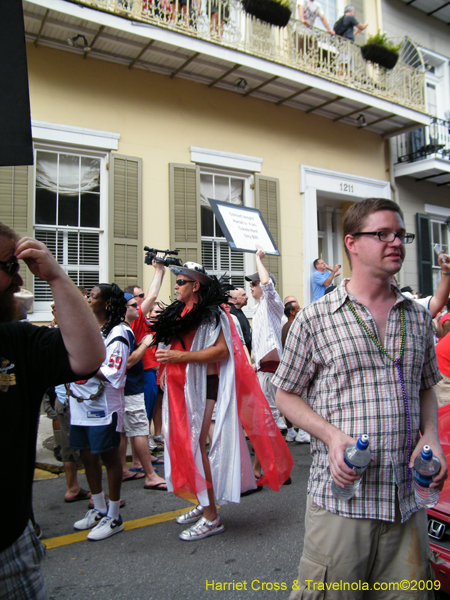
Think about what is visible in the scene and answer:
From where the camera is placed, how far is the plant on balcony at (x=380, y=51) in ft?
37.5

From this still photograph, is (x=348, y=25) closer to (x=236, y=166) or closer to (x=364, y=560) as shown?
(x=236, y=166)

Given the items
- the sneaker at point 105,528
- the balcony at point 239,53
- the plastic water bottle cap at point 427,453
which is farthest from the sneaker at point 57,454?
the balcony at point 239,53

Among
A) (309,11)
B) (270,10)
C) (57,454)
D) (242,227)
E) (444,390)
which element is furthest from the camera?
(309,11)

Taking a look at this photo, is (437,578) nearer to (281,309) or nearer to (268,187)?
(281,309)

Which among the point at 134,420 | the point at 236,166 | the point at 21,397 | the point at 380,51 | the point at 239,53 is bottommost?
the point at 134,420

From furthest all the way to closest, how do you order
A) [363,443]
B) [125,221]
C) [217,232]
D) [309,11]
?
[309,11] < [217,232] < [125,221] < [363,443]

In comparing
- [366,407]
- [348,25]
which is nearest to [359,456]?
[366,407]

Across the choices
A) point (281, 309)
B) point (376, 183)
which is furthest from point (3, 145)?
point (376, 183)

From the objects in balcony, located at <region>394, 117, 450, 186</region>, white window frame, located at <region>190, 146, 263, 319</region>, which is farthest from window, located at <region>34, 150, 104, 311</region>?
balcony, located at <region>394, 117, 450, 186</region>

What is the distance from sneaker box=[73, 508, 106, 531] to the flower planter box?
11.4 m

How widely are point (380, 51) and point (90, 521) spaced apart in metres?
11.6

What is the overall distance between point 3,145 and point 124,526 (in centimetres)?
335

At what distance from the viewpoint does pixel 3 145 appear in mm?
1503

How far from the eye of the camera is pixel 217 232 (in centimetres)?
1005
